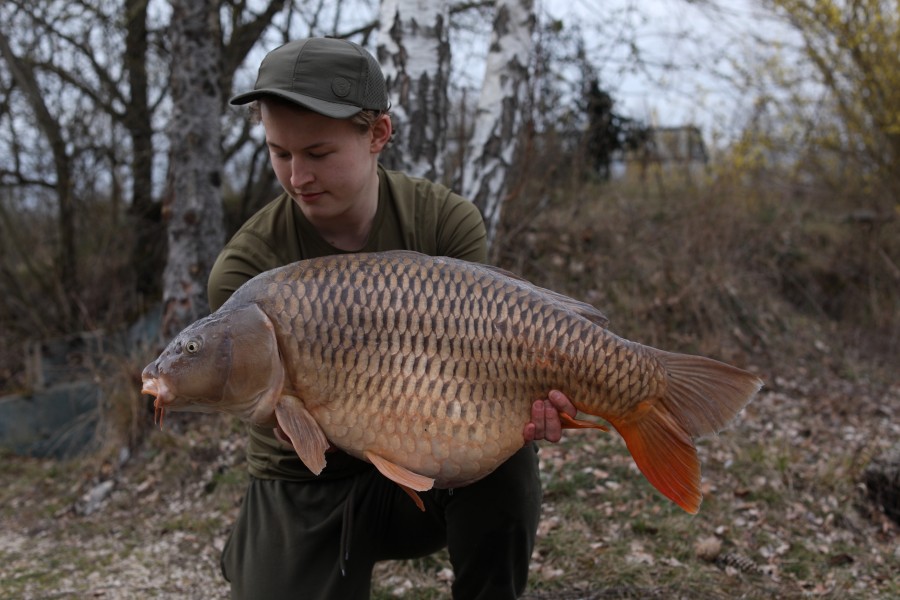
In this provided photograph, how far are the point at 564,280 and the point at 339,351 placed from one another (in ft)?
11.8

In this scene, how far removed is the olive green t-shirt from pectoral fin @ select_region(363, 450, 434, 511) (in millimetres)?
351

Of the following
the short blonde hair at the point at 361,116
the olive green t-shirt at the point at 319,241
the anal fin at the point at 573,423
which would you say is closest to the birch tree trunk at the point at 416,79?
the olive green t-shirt at the point at 319,241

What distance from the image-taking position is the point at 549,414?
4.35ft

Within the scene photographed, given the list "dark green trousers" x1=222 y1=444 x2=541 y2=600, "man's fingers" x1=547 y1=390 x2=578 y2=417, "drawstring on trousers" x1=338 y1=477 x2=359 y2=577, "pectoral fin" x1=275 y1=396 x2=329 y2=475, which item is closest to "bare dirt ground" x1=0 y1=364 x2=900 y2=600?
"dark green trousers" x1=222 y1=444 x2=541 y2=600

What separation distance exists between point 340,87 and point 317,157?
0.13m

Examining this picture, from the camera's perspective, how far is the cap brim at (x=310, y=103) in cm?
136

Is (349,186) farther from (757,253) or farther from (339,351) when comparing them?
(757,253)

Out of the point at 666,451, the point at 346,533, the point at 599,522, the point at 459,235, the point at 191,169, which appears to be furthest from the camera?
the point at 191,169

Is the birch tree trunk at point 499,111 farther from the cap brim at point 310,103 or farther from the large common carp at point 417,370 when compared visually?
the large common carp at point 417,370

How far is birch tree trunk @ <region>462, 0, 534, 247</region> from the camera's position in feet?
10.0

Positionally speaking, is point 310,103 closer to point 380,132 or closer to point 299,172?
point 299,172

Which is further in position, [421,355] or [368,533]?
[368,533]

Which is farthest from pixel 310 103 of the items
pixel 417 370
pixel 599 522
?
pixel 599 522

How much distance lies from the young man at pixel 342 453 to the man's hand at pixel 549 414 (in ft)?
0.74
